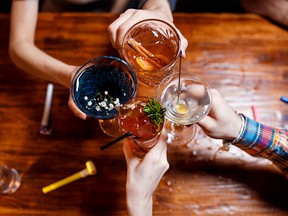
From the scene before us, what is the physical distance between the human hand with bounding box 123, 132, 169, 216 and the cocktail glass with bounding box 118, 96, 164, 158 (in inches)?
1.6

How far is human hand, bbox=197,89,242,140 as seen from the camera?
125 centimetres

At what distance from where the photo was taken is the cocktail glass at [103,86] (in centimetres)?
121

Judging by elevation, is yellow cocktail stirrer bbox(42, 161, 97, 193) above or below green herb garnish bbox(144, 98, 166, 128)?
below

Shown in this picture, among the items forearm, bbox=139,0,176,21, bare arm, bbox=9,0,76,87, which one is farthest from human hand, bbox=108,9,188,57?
bare arm, bbox=9,0,76,87

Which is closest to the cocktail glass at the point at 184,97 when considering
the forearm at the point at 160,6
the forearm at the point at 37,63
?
the forearm at the point at 160,6

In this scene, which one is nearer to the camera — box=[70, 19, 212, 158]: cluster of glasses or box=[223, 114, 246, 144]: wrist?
box=[70, 19, 212, 158]: cluster of glasses

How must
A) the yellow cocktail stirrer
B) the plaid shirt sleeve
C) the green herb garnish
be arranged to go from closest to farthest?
the green herb garnish, the plaid shirt sleeve, the yellow cocktail stirrer

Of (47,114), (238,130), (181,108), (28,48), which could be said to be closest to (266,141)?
(238,130)

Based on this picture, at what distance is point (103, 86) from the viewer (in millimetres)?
1269

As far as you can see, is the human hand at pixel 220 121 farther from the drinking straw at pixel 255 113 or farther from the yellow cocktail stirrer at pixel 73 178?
the yellow cocktail stirrer at pixel 73 178

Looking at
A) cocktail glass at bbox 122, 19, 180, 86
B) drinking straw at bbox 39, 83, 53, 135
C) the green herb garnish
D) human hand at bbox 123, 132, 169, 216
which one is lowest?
drinking straw at bbox 39, 83, 53, 135

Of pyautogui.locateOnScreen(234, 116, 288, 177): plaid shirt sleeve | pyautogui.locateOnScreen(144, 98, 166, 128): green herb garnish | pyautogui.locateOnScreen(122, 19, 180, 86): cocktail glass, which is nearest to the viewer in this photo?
pyautogui.locateOnScreen(144, 98, 166, 128): green herb garnish

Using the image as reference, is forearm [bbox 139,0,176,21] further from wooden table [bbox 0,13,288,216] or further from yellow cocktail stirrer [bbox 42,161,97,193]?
yellow cocktail stirrer [bbox 42,161,97,193]

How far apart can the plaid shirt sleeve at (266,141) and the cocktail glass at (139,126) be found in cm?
38
